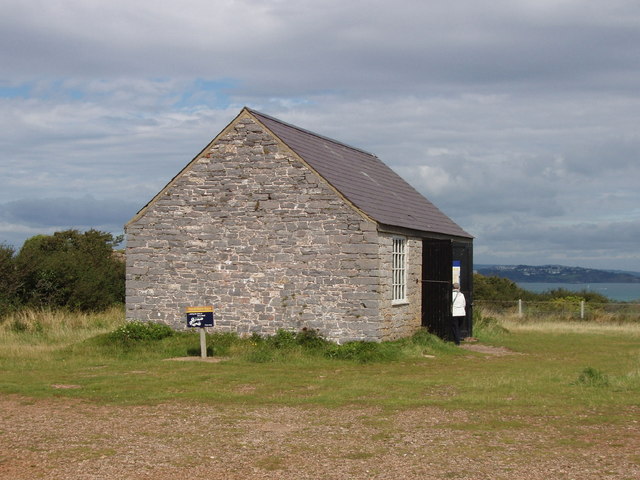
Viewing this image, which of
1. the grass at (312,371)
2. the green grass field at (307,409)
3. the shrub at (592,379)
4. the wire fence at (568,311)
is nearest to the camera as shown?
the green grass field at (307,409)

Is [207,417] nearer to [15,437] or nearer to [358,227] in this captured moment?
[15,437]

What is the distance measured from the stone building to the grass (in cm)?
76

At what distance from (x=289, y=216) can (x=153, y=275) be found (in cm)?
411

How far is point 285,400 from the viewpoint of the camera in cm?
1283

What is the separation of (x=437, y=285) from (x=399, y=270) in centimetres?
182

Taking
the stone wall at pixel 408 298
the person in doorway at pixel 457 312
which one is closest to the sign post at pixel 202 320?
the stone wall at pixel 408 298

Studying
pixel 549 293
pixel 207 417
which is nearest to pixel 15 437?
pixel 207 417

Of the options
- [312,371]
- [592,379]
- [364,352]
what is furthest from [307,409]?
[364,352]

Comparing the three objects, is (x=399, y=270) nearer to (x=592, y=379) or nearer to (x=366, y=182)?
(x=366, y=182)

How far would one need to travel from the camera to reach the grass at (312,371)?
12828 mm

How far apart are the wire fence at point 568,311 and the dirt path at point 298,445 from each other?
23466 mm

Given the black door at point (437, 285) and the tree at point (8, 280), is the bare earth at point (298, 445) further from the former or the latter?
the tree at point (8, 280)

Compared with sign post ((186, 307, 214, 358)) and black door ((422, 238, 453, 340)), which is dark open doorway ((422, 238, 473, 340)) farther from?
sign post ((186, 307, 214, 358))

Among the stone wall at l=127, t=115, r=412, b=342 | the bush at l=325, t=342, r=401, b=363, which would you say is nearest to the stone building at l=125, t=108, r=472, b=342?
the stone wall at l=127, t=115, r=412, b=342
